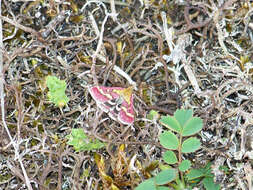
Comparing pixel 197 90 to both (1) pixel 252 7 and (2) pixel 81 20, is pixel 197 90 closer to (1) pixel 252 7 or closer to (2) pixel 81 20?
(1) pixel 252 7

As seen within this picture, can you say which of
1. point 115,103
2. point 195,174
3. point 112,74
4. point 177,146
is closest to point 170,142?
point 177,146

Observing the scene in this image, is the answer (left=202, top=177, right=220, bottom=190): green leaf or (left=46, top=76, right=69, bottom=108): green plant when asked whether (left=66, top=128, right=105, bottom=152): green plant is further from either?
(left=202, top=177, right=220, bottom=190): green leaf

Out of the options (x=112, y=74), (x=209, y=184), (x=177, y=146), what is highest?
(x=112, y=74)

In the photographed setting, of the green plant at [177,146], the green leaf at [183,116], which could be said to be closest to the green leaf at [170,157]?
the green plant at [177,146]

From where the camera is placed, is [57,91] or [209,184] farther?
[57,91]

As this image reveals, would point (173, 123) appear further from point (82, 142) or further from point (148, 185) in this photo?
point (82, 142)

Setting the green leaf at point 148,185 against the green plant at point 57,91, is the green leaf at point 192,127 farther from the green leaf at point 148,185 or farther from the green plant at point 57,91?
the green plant at point 57,91
